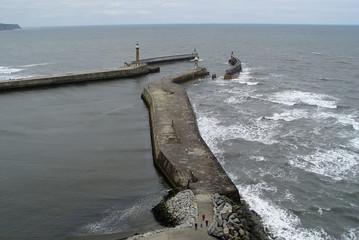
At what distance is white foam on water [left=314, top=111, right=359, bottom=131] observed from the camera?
24281 millimetres

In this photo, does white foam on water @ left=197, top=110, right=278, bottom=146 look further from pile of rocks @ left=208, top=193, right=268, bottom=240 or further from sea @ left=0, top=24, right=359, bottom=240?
pile of rocks @ left=208, top=193, right=268, bottom=240

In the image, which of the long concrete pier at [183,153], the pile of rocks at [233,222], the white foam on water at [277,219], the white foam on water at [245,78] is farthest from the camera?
the white foam on water at [245,78]

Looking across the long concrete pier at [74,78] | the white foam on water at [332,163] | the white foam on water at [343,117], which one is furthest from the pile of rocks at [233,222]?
the long concrete pier at [74,78]

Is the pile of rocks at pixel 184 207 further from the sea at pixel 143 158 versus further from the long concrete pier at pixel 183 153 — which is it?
the sea at pixel 143 158

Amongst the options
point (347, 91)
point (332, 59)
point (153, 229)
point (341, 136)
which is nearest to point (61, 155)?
point (153, 229)

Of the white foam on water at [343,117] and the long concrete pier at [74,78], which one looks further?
the long concrete pier at [74,78]

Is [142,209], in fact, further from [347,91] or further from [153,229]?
[347,91]

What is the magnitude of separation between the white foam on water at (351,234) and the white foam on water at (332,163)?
12.6 feet

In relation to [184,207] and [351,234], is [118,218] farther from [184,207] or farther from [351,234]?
[351,234]

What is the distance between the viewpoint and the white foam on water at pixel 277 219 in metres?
12.4

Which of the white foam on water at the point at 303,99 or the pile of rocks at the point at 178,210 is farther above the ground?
the white foam on water at the point at 303,99

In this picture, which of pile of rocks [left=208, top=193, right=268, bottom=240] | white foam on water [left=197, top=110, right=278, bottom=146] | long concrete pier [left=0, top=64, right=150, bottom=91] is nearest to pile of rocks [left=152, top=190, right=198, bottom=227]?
pile of rocks [left=208, top=193, right=268, bottom=240]

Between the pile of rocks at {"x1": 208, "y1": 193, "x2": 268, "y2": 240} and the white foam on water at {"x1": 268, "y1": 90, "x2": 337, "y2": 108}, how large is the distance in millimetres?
18362

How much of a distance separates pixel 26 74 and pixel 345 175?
39.6 meters
